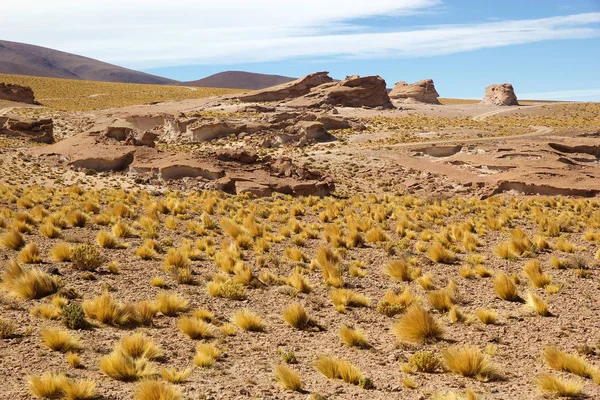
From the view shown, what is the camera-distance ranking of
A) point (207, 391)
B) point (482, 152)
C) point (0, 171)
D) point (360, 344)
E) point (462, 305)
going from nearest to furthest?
point (207, 391) → point (360, 344) → point (462, 305) → point (0, 171) → point (482, 152)

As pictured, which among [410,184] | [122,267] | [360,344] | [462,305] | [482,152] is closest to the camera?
[360,344]

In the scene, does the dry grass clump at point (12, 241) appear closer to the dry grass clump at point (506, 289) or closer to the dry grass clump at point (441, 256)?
the dry grass clump at point (441, 256)

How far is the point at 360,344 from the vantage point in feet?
27.6

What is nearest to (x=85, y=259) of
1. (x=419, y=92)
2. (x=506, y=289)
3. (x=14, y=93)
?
(x=506, y=289)

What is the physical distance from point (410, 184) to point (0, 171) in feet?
63.7

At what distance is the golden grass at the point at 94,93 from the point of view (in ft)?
270

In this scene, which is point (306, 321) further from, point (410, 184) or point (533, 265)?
point (410, 184)

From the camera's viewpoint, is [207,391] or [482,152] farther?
[482,152]

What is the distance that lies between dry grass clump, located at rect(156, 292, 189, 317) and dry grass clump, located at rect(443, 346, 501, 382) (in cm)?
447

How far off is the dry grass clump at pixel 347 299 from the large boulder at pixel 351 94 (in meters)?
54.5

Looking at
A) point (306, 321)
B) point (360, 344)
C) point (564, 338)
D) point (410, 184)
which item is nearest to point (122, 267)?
point (306, 321)

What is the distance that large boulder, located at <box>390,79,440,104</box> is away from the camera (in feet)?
265

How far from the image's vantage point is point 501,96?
8638 centimetres

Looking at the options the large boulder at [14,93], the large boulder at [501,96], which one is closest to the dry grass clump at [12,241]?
the large boulder at [14,93]
